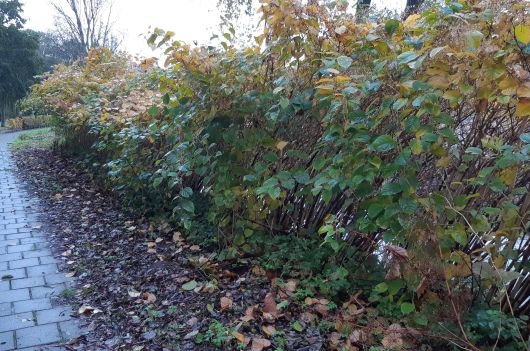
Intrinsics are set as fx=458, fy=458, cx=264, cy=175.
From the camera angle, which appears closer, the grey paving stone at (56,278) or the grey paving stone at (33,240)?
the grey paving stone at (56,278)

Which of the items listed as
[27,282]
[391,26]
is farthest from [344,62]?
[27,282]

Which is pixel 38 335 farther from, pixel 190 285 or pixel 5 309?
pixel 190 285

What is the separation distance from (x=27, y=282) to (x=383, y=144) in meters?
3.11

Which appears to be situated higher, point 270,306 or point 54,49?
point 54,49

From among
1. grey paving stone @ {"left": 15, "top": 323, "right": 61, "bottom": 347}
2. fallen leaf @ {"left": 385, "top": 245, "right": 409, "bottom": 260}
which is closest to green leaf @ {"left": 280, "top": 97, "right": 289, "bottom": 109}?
fallen leaf @ {"left": 385, "top": 245, "right": 409, "bottom": 260}

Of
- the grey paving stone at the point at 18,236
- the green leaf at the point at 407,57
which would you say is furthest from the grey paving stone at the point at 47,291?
the green leaf at the point at 407,57

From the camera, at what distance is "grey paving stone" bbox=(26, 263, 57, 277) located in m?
3.95

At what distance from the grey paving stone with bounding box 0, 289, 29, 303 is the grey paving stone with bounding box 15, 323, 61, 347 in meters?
0.55

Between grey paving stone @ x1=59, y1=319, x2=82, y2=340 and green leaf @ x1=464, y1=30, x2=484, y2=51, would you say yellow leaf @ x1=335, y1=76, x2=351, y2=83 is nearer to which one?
green leaf @ x1=464, y1=30, x2=484, y2=51

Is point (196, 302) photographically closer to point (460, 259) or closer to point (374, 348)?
point (374, 348)

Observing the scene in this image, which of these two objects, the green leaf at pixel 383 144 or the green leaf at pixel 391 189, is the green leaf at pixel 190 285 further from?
the green leaf at pixel 383 144

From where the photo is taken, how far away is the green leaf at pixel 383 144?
2.31 meters

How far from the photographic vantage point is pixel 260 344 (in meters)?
2.65

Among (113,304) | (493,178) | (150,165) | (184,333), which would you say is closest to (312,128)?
(493,178)
